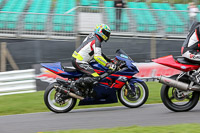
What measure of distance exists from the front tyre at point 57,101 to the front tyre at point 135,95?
103cm

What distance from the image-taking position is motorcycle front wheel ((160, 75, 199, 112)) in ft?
21.9

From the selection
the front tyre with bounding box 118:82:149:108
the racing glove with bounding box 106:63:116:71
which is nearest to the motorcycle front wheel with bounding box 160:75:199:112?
the front tyre with bounding box 118:82:149:108

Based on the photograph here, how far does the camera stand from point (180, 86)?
6516mm

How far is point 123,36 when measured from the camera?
1403 centimetres

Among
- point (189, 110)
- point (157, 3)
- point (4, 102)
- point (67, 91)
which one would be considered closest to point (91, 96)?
point (67, 91)

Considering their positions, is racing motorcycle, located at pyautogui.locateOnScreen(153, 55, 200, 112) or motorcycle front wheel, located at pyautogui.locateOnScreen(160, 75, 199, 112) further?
motorcycle front wheel, located at pyautogui.locateOnScreen(160, 75, 199, 112)

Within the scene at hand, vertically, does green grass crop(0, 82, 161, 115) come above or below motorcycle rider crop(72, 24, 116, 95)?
below

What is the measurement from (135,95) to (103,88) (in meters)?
0.67

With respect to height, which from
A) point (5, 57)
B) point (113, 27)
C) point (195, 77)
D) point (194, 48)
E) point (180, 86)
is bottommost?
point (5, 57)

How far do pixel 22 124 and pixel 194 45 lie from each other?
3435mm

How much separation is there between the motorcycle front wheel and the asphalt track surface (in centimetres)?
13

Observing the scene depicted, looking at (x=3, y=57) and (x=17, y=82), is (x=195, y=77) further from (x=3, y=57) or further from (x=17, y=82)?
(x=3, y=57)

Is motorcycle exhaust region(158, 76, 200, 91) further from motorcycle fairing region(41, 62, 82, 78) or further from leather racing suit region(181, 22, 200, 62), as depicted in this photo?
motorcycle fairing region(41, 62, 82, 78)

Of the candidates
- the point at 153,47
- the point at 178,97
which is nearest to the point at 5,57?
the point at 153,47
